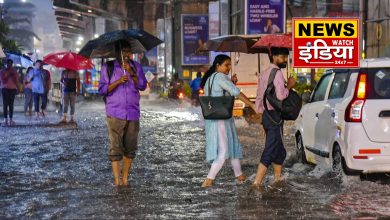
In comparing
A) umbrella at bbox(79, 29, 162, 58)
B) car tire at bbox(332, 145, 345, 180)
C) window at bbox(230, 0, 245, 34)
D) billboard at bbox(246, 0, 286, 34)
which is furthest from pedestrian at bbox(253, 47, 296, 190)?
window at bbox(230, 0, 245, 34)

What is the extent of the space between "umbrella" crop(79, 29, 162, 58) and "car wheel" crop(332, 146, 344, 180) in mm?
2816

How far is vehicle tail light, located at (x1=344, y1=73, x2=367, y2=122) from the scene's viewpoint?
27.7ft

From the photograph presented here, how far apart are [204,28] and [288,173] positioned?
32.3m

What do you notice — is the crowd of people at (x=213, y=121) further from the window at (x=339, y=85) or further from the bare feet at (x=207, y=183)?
the window at (x=339, y=85)

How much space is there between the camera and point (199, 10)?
148 ft

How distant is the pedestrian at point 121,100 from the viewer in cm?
848

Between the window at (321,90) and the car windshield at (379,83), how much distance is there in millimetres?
1389

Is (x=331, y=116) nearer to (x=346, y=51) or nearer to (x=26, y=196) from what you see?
(x=346, y=51)

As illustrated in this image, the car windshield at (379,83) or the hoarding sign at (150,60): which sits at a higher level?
the hoarding sign at (150,60)

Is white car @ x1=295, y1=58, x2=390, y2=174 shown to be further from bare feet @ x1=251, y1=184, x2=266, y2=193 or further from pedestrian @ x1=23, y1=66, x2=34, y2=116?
pedestrian @ x1=23, y1=66, x2=34, y2=116

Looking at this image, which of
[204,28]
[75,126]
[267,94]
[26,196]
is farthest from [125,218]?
[204,28]

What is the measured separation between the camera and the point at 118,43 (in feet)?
28.7

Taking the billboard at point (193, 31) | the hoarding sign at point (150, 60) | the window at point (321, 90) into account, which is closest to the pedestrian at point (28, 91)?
the window at point (321, 90)

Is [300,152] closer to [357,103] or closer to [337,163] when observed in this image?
[337,163]
